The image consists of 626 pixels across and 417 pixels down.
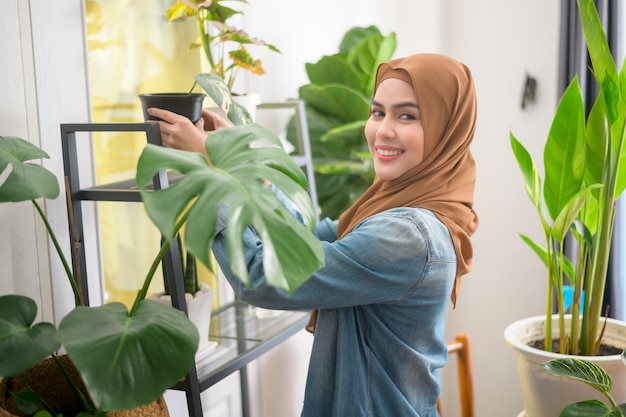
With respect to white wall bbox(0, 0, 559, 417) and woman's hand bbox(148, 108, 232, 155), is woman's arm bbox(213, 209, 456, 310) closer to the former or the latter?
woman's hand bbox(148, 108, 232, 155)

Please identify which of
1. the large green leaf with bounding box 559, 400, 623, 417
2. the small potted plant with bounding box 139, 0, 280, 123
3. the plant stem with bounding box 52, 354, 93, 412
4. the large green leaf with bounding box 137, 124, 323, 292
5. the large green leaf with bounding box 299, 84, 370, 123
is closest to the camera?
the large green leaf with bounding box 137, 124, 323, 292

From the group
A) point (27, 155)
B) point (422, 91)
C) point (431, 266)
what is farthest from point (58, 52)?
point (431, 266)

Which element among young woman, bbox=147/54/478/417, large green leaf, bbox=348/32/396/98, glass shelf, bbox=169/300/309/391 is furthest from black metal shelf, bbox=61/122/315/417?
large green leaf, bbox=348/32/396/98

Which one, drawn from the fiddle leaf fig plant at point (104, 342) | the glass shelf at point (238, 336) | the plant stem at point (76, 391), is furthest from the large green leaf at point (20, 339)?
the glass shelf at point (238, 336)

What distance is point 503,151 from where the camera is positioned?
2.94 metres

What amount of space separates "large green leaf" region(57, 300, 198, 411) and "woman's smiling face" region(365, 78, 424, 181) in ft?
2.18

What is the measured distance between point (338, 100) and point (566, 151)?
2.45 ft

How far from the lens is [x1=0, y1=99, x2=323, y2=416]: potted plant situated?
85 cm

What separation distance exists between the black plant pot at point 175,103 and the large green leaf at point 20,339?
0.43 m

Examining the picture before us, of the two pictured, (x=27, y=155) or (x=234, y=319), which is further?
(x=234, y=319)

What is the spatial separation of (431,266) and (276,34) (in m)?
1.09

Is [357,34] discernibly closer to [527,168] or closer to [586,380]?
[527,168]

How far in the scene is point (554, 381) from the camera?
1.81 m

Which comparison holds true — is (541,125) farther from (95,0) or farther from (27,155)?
(27,155)
